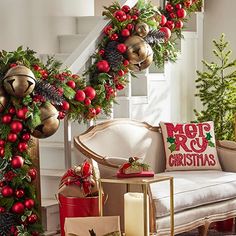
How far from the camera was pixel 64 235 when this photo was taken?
15.2 feet

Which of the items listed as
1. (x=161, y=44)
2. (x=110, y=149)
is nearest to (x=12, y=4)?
(x=161, y=44)

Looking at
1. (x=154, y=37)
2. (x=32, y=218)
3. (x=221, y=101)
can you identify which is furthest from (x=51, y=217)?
(x=221, y=101)

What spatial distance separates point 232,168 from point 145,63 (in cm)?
104

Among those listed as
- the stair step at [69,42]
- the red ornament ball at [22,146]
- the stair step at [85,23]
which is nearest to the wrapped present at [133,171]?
the red ornament ball at [22,146]

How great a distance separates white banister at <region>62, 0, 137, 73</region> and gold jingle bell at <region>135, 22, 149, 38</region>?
243 millimetres

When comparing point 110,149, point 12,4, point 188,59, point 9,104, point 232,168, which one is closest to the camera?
point 9,104

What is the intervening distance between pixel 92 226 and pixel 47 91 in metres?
0.86

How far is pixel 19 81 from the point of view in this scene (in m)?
4.38

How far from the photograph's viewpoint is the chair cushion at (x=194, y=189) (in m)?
4.73

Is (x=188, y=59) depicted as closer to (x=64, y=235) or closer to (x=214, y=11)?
(x=214, y=11)

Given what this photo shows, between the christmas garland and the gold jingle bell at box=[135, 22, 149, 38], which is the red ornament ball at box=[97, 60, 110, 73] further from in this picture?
the gold jingle bell at box=[135, 22, 149, 38]

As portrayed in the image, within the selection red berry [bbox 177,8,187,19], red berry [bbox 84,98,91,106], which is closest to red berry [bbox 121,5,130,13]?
red berry [bbox 177,8,187,19]

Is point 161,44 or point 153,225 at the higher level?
point 161,44

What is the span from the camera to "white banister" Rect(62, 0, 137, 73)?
5324 mm
